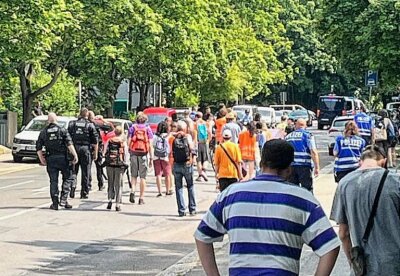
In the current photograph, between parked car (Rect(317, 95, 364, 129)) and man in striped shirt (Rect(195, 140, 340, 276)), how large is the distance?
54.2 m

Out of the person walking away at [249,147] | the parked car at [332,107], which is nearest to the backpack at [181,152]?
the person walking away at [249,147]

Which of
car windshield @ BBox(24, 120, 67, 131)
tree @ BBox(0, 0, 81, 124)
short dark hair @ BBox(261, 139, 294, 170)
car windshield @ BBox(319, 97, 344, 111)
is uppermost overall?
tree @ BBox(0, 0, 81, 124)

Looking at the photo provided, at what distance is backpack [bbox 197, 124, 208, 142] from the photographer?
22688 mm

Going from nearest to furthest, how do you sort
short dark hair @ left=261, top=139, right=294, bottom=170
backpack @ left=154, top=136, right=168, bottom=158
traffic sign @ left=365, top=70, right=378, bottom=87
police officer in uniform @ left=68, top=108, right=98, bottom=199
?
1. short dark hair @ left=261, top=139, right=294, bottom=170
2. backpack @ left=154, top=136, right=168, bottom=158
3. police officer in uniform @ left=68, top=108, right=98, bottom=199
4. traffic sign @ left=365, top=70, right=378, bottom=87

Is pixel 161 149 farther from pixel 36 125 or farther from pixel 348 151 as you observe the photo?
pixel 36 125

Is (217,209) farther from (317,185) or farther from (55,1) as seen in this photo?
(55,1)

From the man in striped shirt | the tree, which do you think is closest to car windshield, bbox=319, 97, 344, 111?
the tree

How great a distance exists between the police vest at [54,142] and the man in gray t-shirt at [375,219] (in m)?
10.4

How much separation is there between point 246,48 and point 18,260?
49183 millimetres

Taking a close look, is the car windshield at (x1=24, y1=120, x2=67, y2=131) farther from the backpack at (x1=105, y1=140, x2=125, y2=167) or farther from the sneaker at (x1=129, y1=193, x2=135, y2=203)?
the backpack at (x1=105, y1=140, x2=125, y2=167)

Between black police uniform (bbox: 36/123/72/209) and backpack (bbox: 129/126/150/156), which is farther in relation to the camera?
backpack (bbox: 129/126/150/156)

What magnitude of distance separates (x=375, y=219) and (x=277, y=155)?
1300 millimetres

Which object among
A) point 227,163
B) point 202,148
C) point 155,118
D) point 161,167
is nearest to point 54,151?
point 161,167

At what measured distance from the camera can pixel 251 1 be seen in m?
62.3
